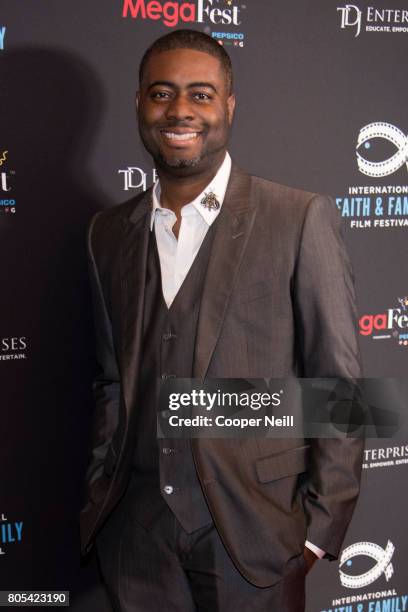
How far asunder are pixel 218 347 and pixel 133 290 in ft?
0.97

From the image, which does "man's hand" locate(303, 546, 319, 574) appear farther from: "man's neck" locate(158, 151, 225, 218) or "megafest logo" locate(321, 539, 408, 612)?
"megafest logo" locate(321, 539, 408, 612)

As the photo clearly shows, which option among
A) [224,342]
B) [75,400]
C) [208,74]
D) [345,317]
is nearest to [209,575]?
[224,342]

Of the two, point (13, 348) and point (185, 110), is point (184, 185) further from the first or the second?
point (13, 348)

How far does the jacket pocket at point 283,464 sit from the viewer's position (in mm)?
1831

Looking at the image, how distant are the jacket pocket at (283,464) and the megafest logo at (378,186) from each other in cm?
108

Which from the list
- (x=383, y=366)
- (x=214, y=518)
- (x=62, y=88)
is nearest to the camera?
(x=214, y=518)

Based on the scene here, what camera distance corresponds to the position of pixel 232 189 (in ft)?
6.14

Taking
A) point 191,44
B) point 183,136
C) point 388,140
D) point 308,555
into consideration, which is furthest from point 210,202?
point 388,140

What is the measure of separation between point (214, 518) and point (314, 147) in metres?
1.40

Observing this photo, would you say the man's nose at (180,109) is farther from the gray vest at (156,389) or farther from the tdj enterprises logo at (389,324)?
the tdj enterprises logo at (389,324)

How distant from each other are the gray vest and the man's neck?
12 centimetres

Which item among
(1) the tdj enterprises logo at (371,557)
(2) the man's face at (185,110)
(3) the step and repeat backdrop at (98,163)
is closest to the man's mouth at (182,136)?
(2) the man's face at (185,110)

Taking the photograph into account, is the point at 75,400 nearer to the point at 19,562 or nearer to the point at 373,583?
the point at 19,562

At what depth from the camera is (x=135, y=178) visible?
2.46 metres
